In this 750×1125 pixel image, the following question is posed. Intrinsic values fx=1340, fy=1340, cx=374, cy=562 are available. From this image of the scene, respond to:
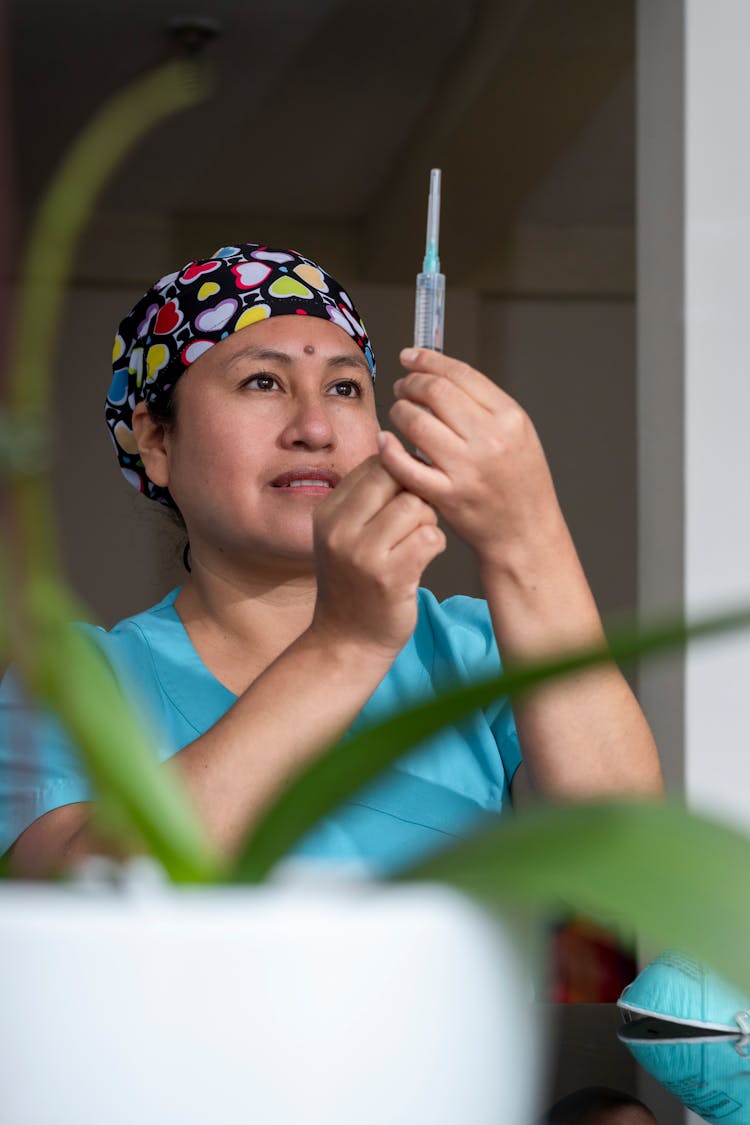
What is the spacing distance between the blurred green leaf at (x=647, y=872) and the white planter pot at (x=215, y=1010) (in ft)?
0.07

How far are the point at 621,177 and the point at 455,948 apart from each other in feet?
12.8

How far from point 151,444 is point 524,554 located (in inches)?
21.2

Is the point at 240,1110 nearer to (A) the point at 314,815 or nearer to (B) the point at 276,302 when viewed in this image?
(A) the point at 314,815

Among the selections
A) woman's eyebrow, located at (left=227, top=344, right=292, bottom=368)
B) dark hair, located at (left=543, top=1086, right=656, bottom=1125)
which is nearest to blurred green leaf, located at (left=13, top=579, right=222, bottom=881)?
dark hair, located at (left=543, top=1086, right=656, bottom=1125)

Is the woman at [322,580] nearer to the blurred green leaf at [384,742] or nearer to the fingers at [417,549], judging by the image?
the fingers at [417,549]

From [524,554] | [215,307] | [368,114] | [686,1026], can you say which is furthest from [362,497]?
[368,114]

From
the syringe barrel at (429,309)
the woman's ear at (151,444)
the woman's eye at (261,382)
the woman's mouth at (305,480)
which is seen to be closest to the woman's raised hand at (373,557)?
the syringe barrel at (429,309)

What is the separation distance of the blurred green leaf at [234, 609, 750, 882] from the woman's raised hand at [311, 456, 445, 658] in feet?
1.26

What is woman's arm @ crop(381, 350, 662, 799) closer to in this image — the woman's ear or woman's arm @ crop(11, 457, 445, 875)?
woman's arm @ crop(11, 457, 445, 875)

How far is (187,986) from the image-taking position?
230 millimetres

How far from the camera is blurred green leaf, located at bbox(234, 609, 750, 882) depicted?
9.7 inches

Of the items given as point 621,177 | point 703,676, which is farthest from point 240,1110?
point 621,177

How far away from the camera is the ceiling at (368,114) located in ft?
10.1

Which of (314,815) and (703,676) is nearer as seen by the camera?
(314,815)
